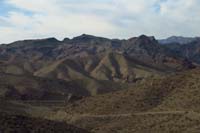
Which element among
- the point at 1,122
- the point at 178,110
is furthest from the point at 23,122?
the point at 178,110

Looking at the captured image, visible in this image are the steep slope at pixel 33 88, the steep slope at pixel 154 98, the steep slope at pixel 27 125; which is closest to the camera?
the steep slope at pixel 27 125

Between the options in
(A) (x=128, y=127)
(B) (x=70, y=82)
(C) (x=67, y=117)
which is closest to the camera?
(A) (x=128, y=127)

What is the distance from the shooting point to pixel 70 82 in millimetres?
191375

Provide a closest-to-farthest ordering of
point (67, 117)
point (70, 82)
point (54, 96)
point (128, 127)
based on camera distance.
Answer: point (128, 127)
point (67, 117)
point (54, 96)
point (70, 82)

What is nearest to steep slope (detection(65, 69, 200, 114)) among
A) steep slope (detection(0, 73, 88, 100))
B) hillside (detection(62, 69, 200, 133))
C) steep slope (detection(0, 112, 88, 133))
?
hillside (detection(62, 69, 200, 133))

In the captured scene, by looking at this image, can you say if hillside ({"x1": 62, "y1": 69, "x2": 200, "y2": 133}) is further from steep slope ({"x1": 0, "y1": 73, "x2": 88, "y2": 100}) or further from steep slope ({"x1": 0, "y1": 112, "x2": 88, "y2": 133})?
steep slope ({"x1": 0, "y1": 73, "x2": 88, "y2": 100})

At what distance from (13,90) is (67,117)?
74.1 meters

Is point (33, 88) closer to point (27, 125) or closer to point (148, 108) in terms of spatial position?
point (148, 108)

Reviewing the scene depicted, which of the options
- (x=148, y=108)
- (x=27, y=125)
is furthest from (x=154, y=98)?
(x=27, y=125)

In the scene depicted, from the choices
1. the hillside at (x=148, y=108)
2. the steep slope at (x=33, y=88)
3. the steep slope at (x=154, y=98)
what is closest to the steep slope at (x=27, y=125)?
the hillside at (x=148, y=108)

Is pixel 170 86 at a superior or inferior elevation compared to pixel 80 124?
superior

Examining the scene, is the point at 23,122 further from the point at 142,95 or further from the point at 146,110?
the point at 142,95

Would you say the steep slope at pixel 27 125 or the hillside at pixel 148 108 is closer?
the steep slope at pixel 27 125

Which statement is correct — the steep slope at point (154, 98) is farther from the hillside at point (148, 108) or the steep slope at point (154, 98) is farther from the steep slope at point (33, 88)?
the steep slope at point (33, 88)
